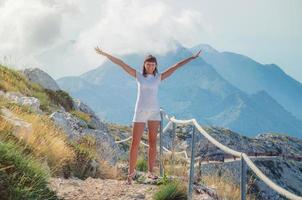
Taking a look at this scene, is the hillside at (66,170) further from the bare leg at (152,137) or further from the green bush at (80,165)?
the bare leg at (152,137)

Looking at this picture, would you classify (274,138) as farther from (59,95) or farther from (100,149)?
(100,149)

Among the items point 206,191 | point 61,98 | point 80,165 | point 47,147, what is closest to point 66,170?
point 80,165

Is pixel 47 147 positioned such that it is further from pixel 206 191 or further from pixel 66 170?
pixel 206 191

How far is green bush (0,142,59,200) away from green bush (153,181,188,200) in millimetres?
1841

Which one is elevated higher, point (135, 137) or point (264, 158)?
point (264, 158)

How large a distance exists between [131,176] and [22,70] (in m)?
19.7

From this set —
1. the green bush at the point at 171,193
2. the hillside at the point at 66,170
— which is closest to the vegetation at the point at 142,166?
the hillside at the point at 66,170

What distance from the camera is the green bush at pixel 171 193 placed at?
29.8ft

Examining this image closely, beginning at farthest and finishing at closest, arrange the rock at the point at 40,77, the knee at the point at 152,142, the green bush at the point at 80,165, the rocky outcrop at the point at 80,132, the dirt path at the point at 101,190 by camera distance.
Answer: the rock at the point at 40,77, the rocky outcrop at the point at 80,132, the green bush at the point at 80,165, the knee at the point at 152,142, the dirt path at the point at 101,190

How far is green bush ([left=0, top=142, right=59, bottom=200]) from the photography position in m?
6.78

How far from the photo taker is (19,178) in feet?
22.7

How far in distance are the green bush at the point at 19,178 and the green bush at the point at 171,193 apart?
1.84 metres

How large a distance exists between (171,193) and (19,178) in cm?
293

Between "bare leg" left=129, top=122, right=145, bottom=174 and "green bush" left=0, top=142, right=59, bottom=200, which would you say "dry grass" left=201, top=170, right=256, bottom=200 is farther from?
"green bush" left=0, top=142, right=59, bottom=200
